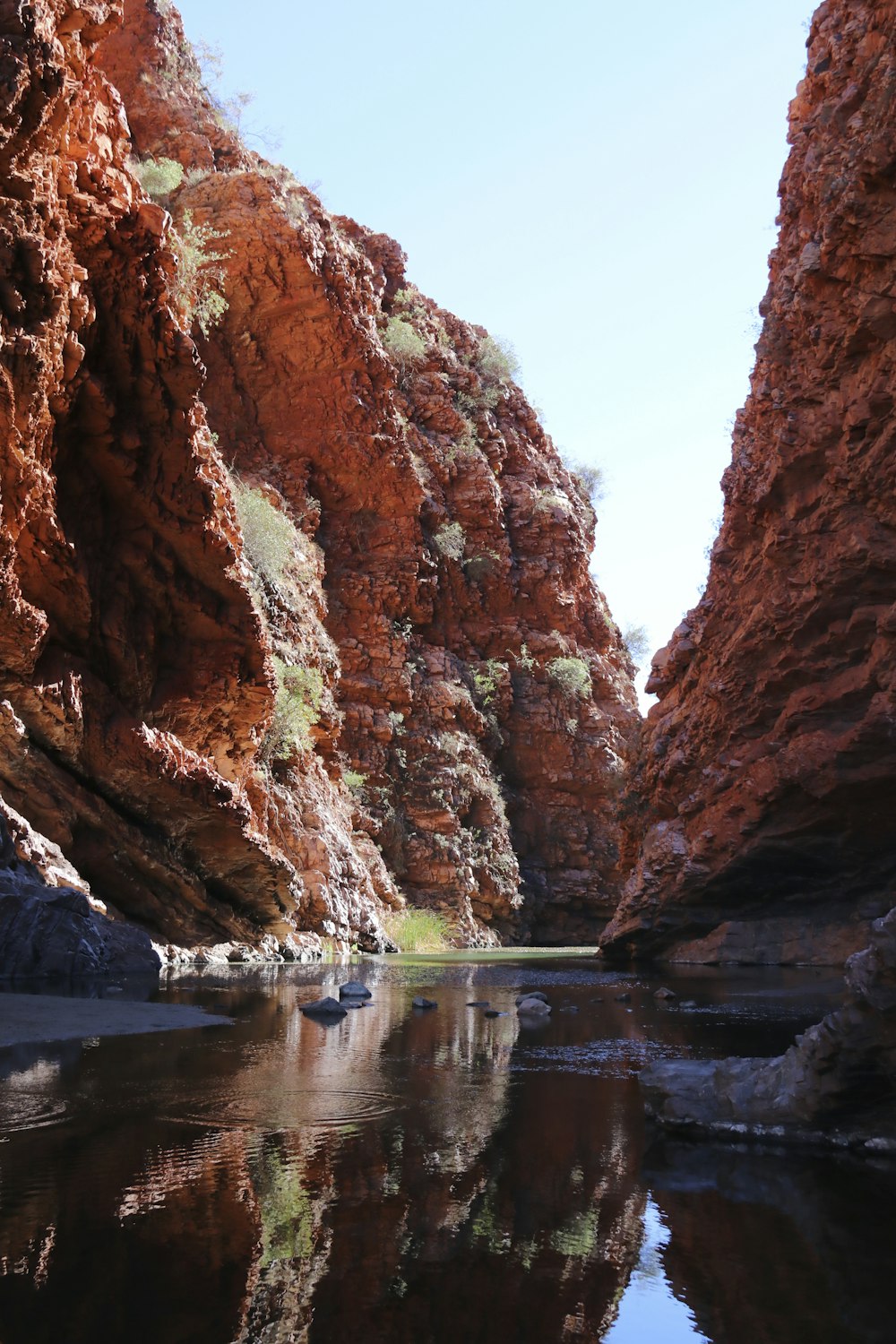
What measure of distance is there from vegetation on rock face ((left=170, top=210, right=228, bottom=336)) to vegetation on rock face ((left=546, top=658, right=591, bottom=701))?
20.8 metres

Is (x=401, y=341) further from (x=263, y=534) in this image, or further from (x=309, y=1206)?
(x=309, y=1206)

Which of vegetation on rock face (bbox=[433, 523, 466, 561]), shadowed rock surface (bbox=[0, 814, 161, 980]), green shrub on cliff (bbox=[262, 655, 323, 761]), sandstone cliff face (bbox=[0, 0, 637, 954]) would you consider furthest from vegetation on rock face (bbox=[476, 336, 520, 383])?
shadowed rock surface (bbox=[0, 814, 161, 980])

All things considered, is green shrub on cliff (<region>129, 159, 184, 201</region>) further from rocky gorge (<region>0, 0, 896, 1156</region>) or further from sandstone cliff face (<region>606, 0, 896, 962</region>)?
sandstone cliff face (<region>606, 0, 896, 962</region>)

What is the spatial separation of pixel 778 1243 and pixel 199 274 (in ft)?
120

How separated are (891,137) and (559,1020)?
528 inches

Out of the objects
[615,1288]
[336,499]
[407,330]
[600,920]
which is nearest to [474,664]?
[336,499]

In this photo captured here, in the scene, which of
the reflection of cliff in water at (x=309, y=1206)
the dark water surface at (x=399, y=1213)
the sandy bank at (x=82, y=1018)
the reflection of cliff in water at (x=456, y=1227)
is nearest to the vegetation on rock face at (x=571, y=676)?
the sandy bank at (x=82, y=1018)

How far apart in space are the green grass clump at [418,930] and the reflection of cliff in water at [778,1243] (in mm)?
27456

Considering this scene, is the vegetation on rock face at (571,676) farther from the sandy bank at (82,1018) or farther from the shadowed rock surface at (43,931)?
the sandy bank at (82,1018)

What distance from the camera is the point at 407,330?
149 ft

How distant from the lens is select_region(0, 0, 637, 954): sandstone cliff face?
53.1 feet

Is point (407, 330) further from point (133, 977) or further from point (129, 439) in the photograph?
point (133, 977)

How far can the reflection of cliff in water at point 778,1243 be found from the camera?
111 inches

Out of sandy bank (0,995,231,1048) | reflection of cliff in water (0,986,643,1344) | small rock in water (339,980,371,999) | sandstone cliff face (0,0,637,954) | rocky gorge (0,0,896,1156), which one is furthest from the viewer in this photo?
sandstone cliff face (0,0,637,954)
